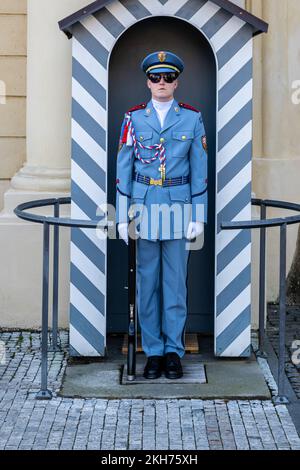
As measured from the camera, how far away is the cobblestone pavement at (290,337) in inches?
268

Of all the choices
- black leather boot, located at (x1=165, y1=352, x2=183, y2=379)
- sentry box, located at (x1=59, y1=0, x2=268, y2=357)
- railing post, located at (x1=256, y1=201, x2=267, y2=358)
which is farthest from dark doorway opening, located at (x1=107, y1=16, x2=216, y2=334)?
black leather boot, located at (x1=165, y1=352, x2=183, y2=379)

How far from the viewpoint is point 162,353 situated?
6816 millimetres

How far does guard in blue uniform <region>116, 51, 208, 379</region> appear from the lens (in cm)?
662

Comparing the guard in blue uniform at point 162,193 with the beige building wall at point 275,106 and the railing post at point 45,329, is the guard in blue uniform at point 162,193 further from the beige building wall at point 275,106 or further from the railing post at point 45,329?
the beige building wall at point 275,106

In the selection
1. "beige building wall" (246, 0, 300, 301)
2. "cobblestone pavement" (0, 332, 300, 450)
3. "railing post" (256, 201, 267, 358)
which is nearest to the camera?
"cobblestone pavement" (0, 332, 300, 450)

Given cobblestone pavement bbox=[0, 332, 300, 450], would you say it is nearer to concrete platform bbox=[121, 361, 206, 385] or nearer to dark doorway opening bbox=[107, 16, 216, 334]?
concrete platform bbox=[121, 361, 206, 385]

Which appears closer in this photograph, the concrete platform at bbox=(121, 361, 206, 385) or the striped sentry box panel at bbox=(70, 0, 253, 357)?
the concrete platform at bbox=(121, 361, 206, 385)

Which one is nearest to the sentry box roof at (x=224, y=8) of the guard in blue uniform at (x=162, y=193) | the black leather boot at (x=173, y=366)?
the guard in blue uniform at (x=162, y=193)

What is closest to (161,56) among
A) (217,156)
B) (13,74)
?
(217,156)

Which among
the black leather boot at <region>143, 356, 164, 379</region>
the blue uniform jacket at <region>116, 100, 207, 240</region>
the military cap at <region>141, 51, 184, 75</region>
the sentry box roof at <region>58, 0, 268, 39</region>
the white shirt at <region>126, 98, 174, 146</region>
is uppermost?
the sentry box roof at <region>58, 0, 268, 39</region>

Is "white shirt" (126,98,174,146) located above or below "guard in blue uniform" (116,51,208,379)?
above

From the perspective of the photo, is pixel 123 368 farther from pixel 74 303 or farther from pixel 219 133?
pixel 219 133

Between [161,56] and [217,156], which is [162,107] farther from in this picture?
[217,156]

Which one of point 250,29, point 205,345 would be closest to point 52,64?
point 250,29
